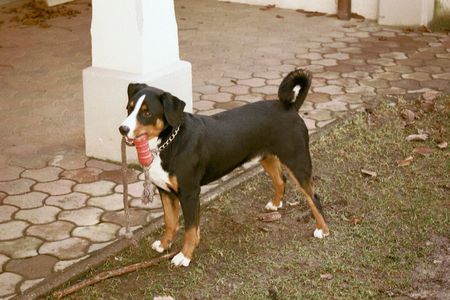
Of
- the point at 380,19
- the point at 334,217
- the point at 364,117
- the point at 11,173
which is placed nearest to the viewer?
the point at 334,217

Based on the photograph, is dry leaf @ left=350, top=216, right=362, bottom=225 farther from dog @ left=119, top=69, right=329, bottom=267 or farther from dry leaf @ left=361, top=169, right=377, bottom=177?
dry leaf @ left=361, top=169, right=377, bottom=177

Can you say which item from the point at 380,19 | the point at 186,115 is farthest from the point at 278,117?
the point at 380,19

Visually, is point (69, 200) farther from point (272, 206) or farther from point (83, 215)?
point (272, 206)

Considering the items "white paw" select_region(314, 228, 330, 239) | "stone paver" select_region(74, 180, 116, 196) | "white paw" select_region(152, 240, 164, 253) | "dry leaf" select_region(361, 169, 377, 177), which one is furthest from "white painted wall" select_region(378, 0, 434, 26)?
"white paw" select_region(152, 240, 164, 253)

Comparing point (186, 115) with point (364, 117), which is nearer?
point (186, 115)

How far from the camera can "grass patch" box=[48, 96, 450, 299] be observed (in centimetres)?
441

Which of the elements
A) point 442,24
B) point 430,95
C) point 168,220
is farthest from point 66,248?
point 442,24

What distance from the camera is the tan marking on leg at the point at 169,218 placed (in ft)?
15.4

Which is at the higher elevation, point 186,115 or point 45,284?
point 186,115

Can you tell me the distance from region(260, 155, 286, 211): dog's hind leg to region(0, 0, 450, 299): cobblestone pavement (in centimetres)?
56

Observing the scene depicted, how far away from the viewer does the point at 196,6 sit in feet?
36.9

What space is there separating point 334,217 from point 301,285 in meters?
0.91

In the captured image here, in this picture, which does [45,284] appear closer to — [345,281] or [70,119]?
[345,281]

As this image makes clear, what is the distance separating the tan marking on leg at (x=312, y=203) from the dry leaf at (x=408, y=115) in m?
2.18
